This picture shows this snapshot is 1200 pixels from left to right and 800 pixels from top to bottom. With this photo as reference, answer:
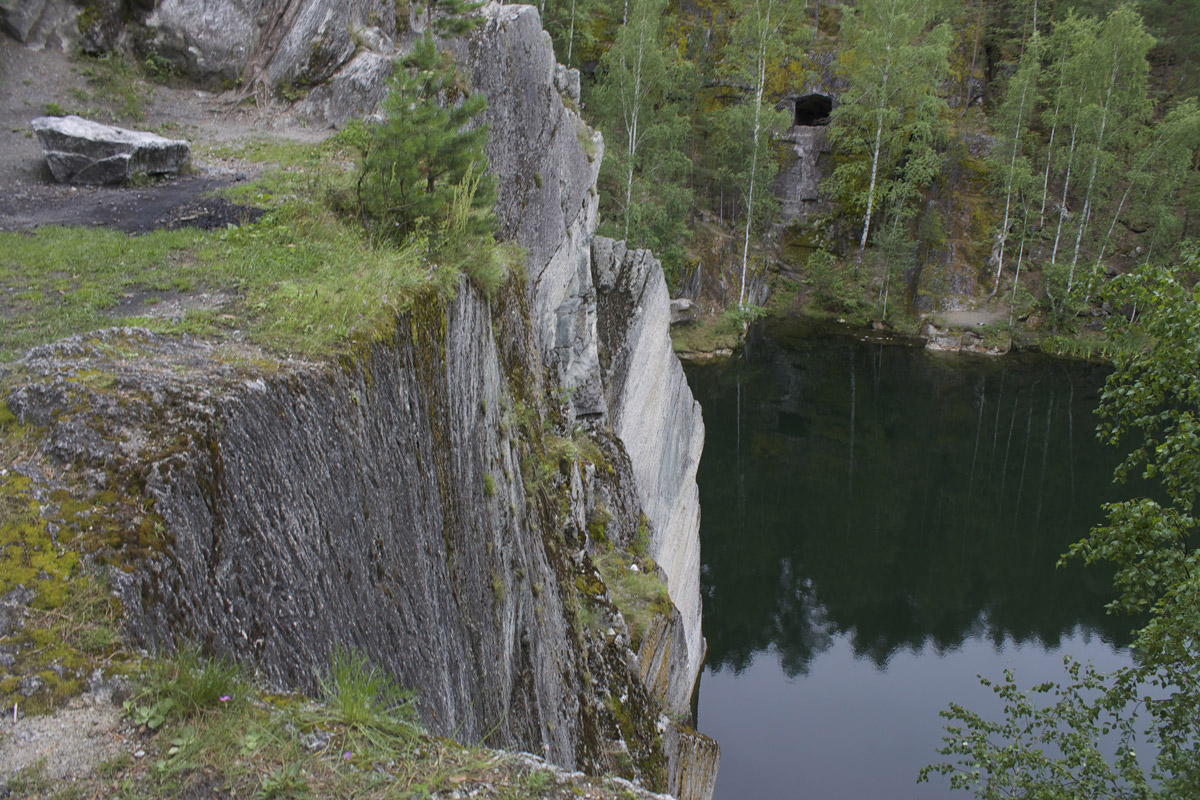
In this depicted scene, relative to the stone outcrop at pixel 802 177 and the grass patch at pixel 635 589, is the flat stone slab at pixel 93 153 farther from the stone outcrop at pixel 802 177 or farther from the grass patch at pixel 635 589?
the stone outcrop at pixel 802 177

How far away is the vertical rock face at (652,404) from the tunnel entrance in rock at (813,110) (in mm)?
31494

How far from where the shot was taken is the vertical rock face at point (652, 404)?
15.0m

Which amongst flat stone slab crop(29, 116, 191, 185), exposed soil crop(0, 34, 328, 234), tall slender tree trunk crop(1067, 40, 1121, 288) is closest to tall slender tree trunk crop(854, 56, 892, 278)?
tall slender tree trunk crop(1067, 40, 1121, 288)

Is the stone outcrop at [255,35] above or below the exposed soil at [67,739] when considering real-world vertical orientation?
above

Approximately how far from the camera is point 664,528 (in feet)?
52.0

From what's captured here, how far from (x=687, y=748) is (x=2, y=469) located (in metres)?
8.74

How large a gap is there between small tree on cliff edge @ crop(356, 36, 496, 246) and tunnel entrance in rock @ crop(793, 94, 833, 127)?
40167 millimetres

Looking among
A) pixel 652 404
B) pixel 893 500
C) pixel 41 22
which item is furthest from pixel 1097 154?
pixel 41 22

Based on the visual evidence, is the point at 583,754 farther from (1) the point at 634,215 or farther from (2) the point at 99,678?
(1) the point at 634,215

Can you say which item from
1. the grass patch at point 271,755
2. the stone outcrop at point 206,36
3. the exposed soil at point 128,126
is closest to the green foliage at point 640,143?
the stone outcrop at point 206,36

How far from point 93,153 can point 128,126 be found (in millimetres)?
2902

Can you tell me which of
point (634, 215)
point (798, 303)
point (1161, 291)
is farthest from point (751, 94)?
point (1161, 291)

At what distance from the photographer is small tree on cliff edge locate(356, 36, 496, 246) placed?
6.62 metres

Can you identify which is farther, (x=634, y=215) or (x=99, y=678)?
(x=634, y=215)
